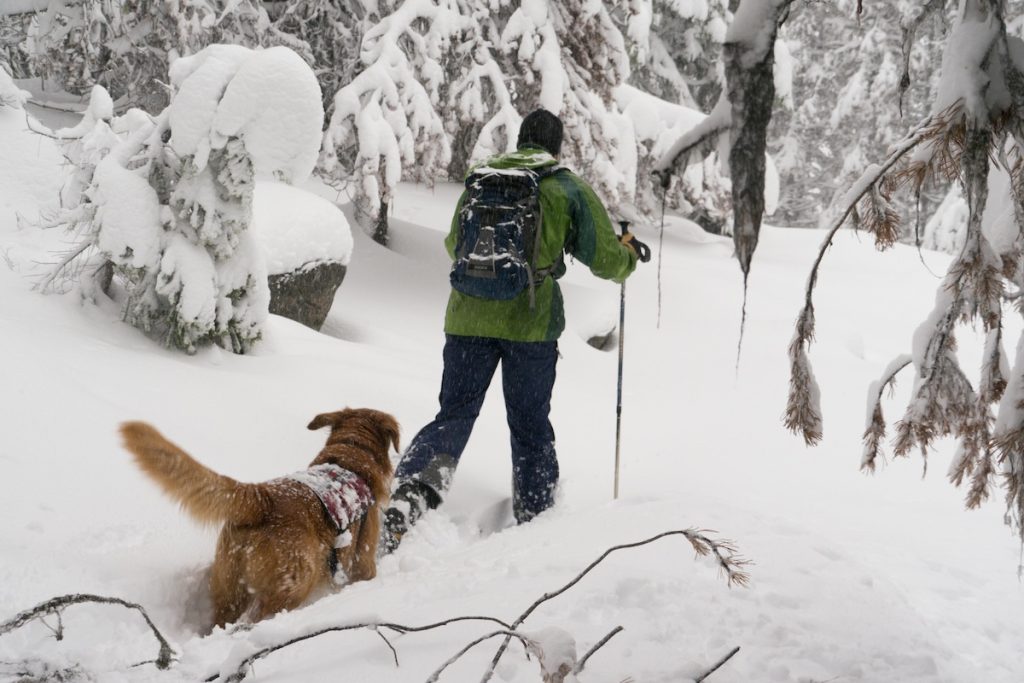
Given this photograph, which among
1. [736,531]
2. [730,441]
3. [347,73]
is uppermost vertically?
[347,73]

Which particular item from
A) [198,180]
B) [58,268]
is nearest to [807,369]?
[198,180]

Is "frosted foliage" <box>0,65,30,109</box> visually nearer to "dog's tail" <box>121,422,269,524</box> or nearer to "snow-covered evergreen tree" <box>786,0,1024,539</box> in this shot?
"dog's tail" <box>121,422,269,524</box>

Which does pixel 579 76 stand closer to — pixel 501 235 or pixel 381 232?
pixel 381 232

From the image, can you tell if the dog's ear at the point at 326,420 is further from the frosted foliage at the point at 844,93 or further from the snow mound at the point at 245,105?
the frosted foliage at the point at 844,93

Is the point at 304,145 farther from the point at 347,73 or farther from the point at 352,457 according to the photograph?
the point at 347,73

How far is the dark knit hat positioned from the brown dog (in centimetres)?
199

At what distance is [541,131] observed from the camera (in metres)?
3.91

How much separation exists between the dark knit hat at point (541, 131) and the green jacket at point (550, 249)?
19 cm

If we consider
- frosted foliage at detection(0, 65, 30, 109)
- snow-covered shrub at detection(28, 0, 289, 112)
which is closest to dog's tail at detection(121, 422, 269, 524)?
frosted foliage at detection(0, 65, 30, 109)

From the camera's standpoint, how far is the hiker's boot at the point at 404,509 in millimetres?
3533

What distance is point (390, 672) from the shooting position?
1673 millimetres

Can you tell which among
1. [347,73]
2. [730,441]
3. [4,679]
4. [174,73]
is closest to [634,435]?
[730,441]

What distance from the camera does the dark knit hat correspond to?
12.8 ft

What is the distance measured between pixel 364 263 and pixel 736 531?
823 centimetres
